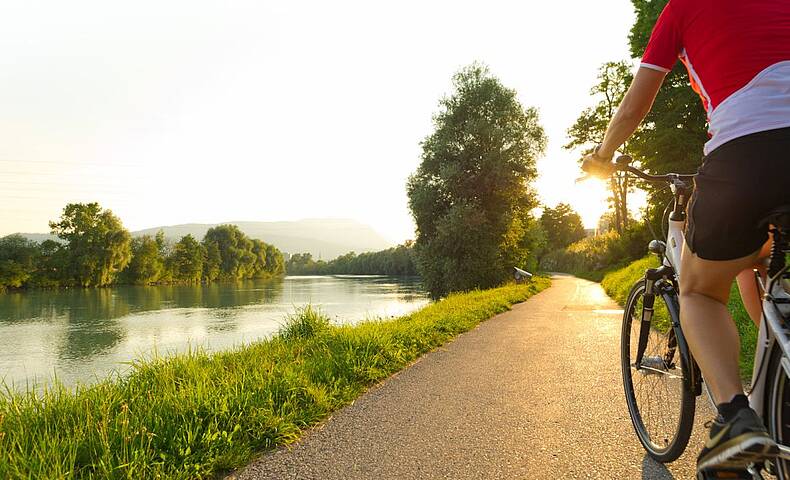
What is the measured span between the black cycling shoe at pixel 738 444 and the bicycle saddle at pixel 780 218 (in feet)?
1.81

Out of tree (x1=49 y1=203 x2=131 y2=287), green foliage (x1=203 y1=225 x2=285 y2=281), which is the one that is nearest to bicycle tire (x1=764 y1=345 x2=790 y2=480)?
tree (x1=49 y1=203 x2=131 y2=287)

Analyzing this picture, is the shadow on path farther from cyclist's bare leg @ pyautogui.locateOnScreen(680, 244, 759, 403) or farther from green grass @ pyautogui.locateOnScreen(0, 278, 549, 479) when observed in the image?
green grass @ pyautogui.locateOnScreen(0, 278, 549, 479)

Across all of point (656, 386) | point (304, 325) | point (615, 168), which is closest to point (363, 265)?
point (304, 325)

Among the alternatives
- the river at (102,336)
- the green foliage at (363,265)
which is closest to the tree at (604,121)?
the river at (102,336)

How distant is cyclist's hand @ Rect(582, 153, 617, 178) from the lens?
207 cm

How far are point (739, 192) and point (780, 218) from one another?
121 millimetres

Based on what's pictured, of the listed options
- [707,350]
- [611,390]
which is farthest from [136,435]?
[611,390]

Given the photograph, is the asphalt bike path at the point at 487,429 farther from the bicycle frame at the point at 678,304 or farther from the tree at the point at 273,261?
the tree at the point at 273,261

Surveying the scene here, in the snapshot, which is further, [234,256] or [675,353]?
[234,256]

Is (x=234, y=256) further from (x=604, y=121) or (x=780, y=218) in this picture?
(x=780, y=218)

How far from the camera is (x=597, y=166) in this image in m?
2.10

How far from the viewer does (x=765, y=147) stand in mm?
1257

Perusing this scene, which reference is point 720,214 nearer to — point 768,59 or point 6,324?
point 768,59

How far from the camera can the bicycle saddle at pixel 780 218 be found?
1.24 metres
